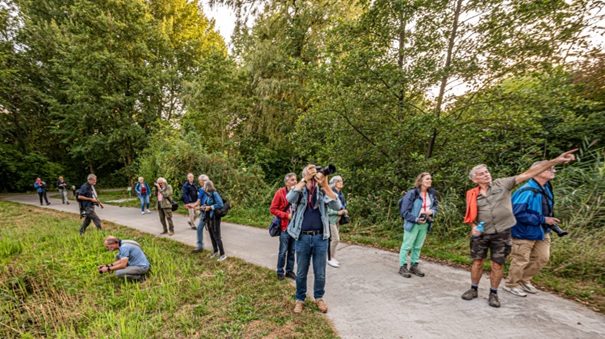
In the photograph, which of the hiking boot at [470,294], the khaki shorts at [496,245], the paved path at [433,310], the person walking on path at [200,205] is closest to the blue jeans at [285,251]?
the paved path at [433,310]

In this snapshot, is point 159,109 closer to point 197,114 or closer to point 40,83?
point 197,114

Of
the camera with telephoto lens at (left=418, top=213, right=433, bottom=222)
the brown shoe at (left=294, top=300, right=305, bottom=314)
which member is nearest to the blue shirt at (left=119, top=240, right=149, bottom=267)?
the brown shoe at (left=294, top=300, right=305, bottom=314)

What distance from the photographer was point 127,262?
15.7 ft

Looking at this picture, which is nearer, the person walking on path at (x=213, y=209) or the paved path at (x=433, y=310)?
the paved path at (x=433, y=310)

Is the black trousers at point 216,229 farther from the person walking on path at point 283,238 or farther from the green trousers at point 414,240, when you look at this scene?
the green trousers at point 414,240

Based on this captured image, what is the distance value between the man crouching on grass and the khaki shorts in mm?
5965

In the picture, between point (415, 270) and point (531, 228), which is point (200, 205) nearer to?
point (415, 270)

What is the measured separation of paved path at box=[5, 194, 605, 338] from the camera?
285 centimetres

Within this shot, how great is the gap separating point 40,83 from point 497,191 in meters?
32.1

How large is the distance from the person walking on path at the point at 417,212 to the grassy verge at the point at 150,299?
205 cm

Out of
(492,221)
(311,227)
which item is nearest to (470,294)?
(492,221)

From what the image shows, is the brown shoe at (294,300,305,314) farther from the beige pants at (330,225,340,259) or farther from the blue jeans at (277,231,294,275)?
the beige pants at (330,225,340,259)

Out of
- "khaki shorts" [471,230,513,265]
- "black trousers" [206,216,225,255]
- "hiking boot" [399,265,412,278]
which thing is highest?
"khaki shorts" [471,230,513,265]

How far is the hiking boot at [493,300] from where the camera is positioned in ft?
10.7
